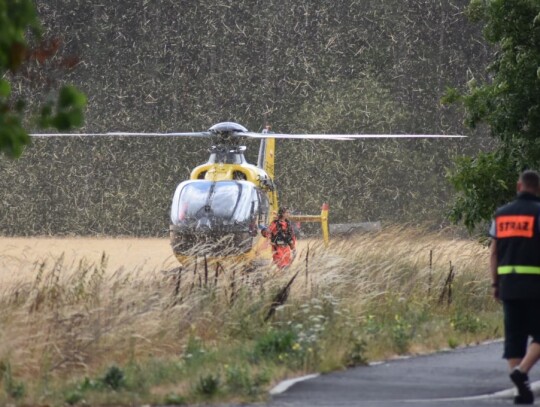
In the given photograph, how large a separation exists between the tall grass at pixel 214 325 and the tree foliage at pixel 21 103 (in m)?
4.49

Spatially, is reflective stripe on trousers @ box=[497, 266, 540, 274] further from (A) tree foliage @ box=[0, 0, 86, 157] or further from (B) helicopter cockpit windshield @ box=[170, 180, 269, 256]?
(B) helicopter cockpit windshield @ box=[170, 180, 269, 256]

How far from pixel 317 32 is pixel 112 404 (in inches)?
2310

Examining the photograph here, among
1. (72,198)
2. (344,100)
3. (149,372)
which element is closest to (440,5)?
(344,100)

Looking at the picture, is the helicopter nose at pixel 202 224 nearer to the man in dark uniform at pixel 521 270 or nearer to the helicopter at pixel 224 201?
the helicopter at pixel 224 201

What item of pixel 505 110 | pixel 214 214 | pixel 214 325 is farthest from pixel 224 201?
pixel 214 325

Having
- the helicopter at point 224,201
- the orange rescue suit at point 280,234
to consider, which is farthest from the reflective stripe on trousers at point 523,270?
the helicopter at point 224,201

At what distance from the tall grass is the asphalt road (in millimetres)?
344

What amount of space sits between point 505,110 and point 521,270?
927 centimetres

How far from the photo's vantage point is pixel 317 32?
69625mm

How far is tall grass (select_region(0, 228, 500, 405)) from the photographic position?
41.0 feet

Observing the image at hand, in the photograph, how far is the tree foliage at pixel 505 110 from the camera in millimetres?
20984

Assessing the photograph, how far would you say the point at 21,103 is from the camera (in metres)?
7.73

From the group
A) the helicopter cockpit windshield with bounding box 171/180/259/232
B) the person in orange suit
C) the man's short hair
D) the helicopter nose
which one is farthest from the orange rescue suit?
the man's short hair

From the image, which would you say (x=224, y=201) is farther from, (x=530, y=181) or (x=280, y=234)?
(x=530, y=181)
